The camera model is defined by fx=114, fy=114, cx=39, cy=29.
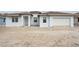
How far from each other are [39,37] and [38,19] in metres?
0.21

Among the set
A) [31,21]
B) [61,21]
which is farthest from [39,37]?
[61,21]

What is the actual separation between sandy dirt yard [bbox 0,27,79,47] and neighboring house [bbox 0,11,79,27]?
0.20 ft

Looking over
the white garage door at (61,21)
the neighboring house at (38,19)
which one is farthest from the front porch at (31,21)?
the white garage door at (61,21)

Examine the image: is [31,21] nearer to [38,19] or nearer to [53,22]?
[38,19]

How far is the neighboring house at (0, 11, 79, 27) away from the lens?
50.6 inches

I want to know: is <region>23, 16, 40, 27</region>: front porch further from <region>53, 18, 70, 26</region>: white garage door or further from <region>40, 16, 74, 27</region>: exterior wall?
<region>53, 18, 70, 26</region>: white garage door

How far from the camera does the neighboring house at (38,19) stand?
129 centimetres

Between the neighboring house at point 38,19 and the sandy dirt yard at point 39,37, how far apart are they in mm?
59

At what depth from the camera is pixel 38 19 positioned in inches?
51.3

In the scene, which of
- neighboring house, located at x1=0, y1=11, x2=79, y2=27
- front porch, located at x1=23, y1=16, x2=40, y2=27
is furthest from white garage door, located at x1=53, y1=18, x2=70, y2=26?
front porch, located at x1=23, y1=16, x2=40, y2=27
